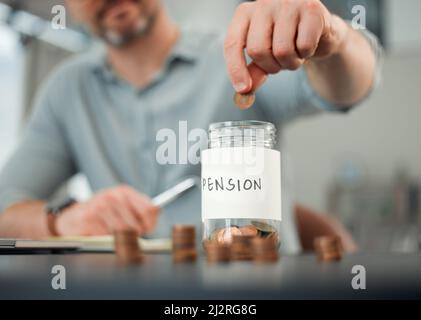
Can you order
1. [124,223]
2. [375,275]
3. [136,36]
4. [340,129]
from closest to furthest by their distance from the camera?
[375,275] < [124,223] < [136,36] < [340,129]

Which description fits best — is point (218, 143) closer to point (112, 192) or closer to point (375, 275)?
point (375, 275)

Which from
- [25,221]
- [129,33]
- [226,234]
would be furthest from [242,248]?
[129,33]

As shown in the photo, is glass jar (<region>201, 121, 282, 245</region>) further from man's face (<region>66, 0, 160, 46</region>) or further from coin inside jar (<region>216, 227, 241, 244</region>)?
man's face (<region>66, 0, 160, 46</region>)

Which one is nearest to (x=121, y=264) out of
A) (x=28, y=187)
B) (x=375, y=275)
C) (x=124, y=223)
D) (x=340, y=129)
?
(x=375, y=275)

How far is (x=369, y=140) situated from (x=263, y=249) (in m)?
2.41

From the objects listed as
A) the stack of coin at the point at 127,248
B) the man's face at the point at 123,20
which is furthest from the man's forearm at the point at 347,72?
the man's face at the point at 123,20

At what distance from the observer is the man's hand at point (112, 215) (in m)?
0.79

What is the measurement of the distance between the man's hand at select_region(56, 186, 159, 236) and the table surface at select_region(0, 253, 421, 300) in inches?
14.8

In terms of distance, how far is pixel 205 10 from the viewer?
3.87 feet

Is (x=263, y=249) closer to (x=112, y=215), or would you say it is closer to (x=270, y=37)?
(x=270, y=37)

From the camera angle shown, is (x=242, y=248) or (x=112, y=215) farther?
(x=112, y=215)

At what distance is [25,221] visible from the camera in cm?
83

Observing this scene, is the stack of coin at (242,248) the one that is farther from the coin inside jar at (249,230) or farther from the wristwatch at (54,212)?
the wristwatch at (54,212)

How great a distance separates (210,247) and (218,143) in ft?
0.28
